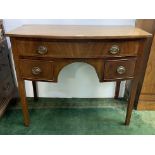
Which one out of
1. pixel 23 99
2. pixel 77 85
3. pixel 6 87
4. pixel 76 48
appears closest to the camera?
pixel 76 48

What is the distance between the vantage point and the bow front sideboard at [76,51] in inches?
39.4

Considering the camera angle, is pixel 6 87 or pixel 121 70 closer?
pixel 121 70

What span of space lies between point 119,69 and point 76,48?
32 cm

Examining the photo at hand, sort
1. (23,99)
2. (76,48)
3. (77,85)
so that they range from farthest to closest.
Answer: (77,85), (23,99), (76,48)

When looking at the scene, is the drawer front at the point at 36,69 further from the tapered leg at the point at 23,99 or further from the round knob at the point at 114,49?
the round knob at the point at 114,49

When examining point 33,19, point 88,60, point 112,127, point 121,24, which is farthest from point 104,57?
point 33,19

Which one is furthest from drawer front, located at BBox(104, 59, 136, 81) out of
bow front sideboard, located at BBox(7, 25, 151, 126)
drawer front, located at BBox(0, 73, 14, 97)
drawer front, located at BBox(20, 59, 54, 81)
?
drawer front, located at BBox(0, 73, 14, 97)

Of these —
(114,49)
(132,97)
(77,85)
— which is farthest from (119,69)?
(77,85)

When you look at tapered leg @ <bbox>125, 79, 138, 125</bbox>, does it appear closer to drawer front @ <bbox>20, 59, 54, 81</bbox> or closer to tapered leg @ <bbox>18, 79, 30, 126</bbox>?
drawer front @ <bbox>20, 59, 54, 81</bbox>

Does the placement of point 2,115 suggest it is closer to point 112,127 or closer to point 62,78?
point 62,78

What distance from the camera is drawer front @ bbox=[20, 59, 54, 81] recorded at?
109 cm

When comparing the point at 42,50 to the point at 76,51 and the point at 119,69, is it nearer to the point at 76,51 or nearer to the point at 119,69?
the point at 76,51

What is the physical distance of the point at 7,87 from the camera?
4.81ft

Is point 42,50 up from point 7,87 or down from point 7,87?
up
